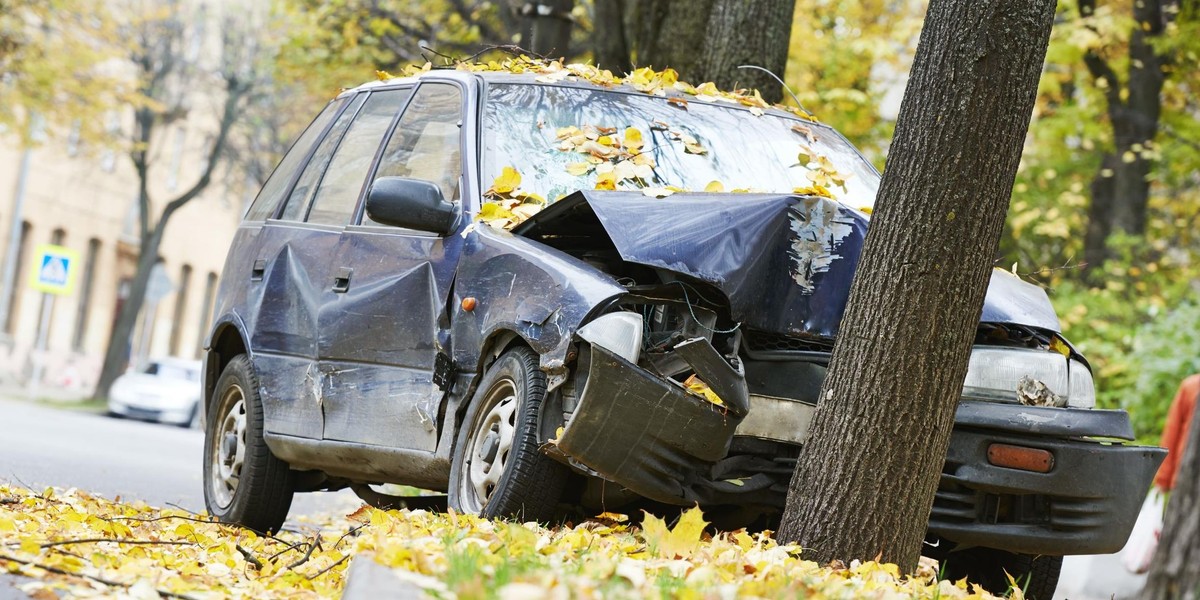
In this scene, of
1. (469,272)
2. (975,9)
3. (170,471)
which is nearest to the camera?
(975,9)

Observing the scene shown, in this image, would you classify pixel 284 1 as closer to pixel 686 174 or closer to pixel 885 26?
pixel 885 26

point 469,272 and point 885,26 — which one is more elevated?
point 885,26

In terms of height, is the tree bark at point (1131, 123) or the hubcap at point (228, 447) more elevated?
the tree bark at point (1131, 123)

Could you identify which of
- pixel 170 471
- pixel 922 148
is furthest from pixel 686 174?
pixel 170 471

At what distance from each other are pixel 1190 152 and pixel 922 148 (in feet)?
50.1

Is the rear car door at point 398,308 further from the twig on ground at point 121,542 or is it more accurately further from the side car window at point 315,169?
the twig on ground at point 121,542

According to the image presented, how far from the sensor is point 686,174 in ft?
21.4

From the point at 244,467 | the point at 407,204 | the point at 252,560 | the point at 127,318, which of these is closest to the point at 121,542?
the point at 252,560

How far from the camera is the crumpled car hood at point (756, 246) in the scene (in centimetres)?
553

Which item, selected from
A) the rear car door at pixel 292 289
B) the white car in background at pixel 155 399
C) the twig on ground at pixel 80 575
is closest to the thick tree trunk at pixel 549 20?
the rear car door at pixel 292 289

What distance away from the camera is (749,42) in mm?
11039

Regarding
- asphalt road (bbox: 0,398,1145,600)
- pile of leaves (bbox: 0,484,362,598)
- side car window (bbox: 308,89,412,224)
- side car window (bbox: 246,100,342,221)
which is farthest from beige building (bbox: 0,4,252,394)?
pile of leaves (bbox: 0,484,362,598)

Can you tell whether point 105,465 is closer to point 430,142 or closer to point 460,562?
point 430,142

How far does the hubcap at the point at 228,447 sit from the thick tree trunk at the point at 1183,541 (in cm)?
482
